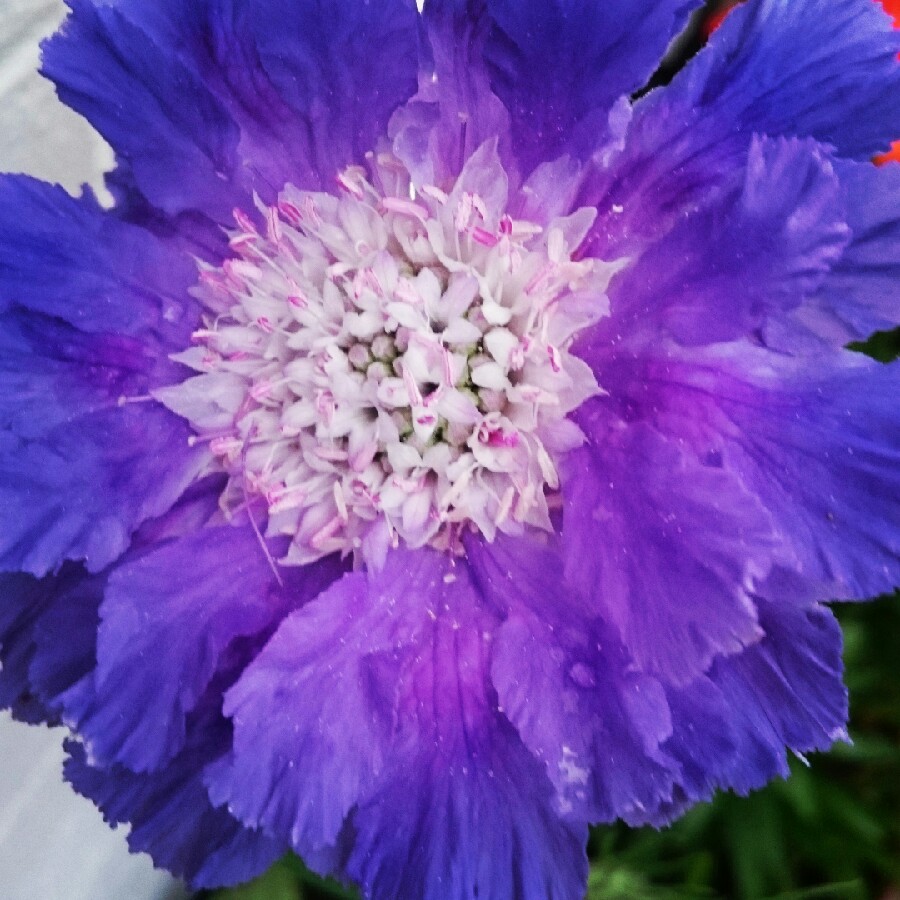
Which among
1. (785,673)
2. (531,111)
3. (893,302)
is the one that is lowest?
(785,673)

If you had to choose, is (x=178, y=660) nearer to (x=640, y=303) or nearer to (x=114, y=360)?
(x=114, y=360)

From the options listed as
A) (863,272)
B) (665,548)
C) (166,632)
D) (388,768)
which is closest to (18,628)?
(166,632)

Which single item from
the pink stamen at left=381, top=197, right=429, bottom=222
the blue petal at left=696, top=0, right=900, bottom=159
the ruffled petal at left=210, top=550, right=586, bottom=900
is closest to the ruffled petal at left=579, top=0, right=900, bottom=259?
the blue petal at left=696, top=0, right=900, bottom=159

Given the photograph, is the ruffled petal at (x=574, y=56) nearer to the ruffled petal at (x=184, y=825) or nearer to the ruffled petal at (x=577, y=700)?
the ruffled petal at (x=577, y=700)

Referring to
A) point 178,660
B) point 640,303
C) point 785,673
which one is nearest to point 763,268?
point 640,303

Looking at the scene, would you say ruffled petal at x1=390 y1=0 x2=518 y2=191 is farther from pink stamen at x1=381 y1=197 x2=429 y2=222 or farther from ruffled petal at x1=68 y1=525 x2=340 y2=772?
ruffled petal at x1=68 y1=525 x2=340 y2=772

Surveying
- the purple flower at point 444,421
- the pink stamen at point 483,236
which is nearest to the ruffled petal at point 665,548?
the purple flower at point 444,421

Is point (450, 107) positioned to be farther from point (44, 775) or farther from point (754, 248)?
point (44, 775)
